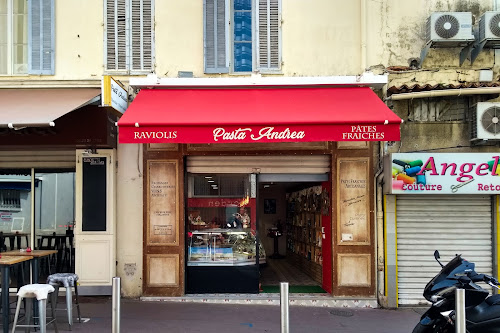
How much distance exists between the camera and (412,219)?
Answer: 348 inches

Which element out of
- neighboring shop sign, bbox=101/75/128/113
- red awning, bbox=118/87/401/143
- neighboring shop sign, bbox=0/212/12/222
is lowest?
neighboring shop sign, bbox=0/212/12/222

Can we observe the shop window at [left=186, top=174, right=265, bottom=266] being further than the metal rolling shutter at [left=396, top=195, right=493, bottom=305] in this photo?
Yes

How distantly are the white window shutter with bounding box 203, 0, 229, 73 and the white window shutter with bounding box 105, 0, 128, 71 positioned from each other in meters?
1.58

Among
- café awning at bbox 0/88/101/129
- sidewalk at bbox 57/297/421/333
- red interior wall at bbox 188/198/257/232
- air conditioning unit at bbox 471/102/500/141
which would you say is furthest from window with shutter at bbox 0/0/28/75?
air conditioning unit at bbox 471/102/500/141

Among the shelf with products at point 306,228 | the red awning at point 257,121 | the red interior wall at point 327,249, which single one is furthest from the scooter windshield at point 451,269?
the shelf with products at point 306,228

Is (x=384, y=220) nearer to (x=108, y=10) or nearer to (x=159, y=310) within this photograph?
(x=159, y=310)

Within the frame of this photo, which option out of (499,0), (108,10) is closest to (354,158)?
(499,0)

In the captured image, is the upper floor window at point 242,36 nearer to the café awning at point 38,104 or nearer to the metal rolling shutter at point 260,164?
the metal rolling shutter at point 260,164

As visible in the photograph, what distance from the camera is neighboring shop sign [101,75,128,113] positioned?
24.4 ft

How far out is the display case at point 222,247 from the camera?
9133mm

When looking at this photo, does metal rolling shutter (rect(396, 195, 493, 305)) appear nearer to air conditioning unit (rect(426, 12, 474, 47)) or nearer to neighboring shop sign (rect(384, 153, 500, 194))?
neighboring shop sign (rect(384, 153, 500, 194))

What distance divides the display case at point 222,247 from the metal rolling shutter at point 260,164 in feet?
4.01

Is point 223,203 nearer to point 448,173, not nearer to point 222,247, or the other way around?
point 222,247

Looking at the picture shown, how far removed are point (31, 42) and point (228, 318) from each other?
6.34m
